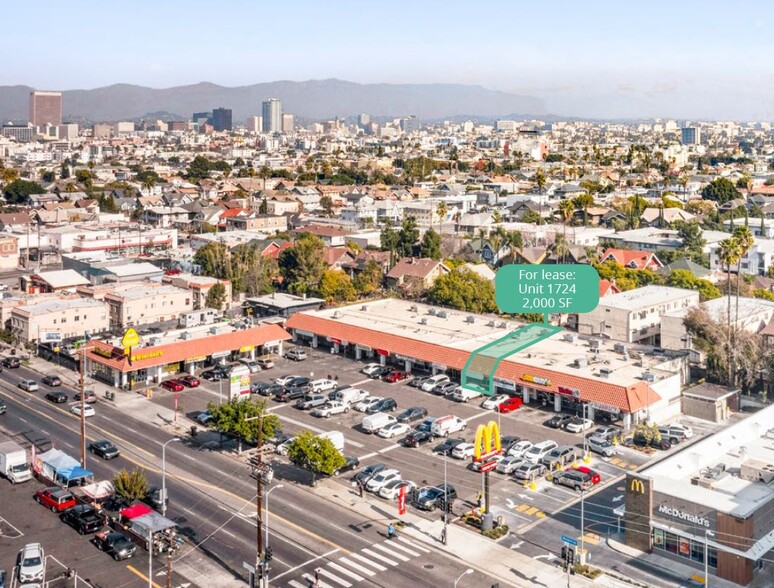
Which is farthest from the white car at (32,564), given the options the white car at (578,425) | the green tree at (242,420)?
the white car at (578,425)

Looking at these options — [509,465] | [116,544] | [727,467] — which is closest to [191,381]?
[116,544]

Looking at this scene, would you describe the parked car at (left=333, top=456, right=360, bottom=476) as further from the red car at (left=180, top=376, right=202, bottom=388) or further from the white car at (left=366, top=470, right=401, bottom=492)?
the red car at (left=180, top=376, right=202, bottom=388)

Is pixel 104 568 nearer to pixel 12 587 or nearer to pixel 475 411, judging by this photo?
pixel 12 587

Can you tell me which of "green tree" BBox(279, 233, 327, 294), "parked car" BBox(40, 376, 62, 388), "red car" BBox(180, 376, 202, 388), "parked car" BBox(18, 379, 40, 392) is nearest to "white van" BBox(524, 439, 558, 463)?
"red car" BBox(180, 376, 202, 388)

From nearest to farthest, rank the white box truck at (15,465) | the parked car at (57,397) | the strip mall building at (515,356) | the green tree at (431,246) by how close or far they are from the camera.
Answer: the white box truck at (15,465) < the strip mall building at (515,356) < the parked car at (57,397) < the green tree at (431,246)

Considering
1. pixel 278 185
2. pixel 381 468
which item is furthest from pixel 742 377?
pixel 278 185

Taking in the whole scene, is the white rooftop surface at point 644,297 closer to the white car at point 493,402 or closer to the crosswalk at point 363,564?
the white car at point 493,402
